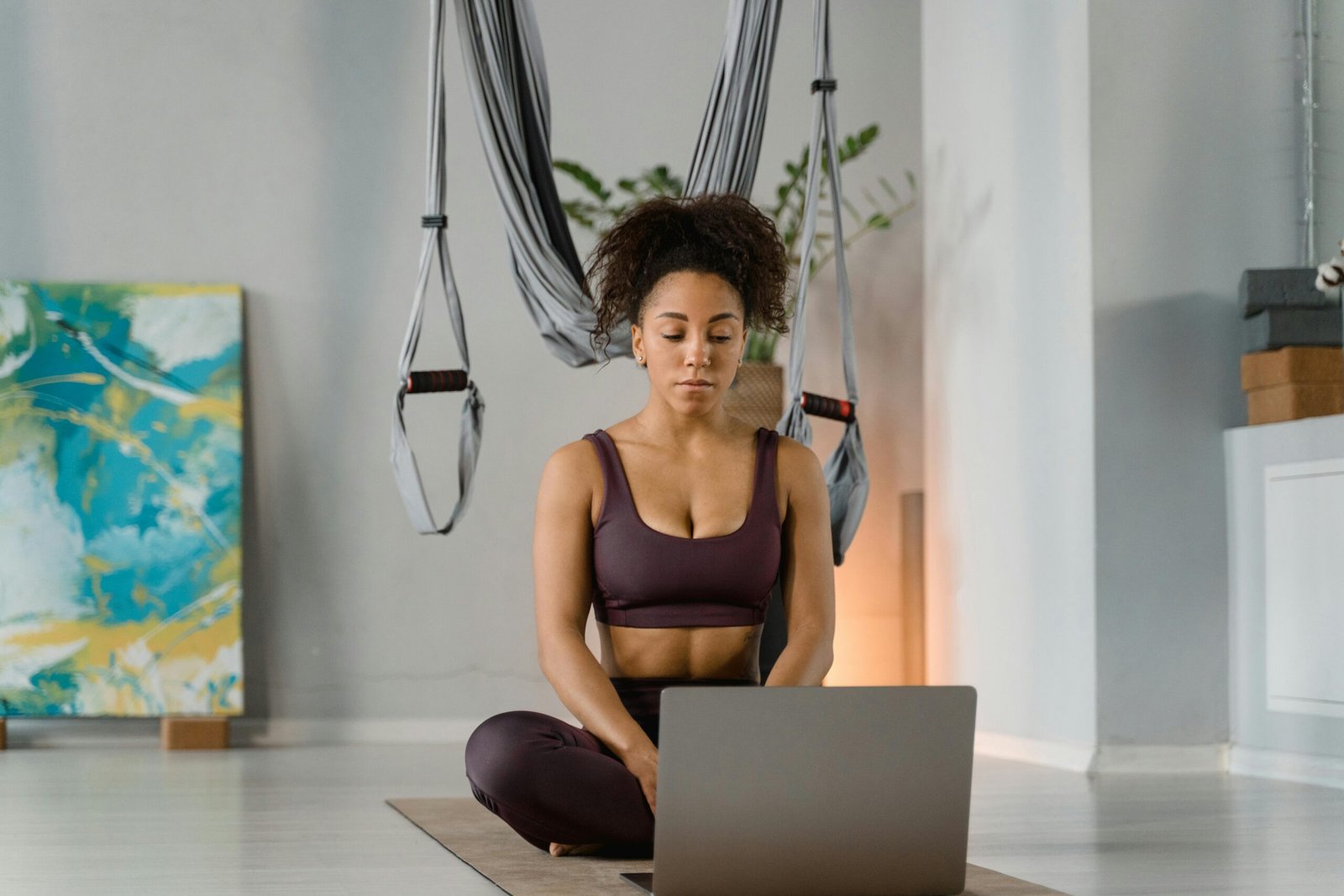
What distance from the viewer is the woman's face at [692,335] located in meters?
2.08

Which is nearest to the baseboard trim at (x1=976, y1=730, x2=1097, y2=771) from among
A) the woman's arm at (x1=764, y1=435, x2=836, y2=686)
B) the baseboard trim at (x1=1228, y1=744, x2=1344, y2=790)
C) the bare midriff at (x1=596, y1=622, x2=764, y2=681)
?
the baseboard trim at (x1=1228, y1=744, x2=1344, y2=790)

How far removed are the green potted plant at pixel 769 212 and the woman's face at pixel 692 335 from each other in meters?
1.72

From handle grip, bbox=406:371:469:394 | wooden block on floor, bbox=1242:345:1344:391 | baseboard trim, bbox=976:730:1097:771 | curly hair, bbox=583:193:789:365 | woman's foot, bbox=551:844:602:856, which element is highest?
curly hair, bbox=583:193:789:365

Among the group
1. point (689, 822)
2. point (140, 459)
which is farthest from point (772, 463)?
point (140, 459)

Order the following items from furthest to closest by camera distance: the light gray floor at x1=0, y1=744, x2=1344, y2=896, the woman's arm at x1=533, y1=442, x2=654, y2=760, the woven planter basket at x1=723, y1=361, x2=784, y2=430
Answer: the woven planter basket at x1=723, y1=361, x2=784, y2=430 → the woman's arm at x1=533, y1=442, x2=654, y2=760 → the light gray floor at x1=0, y1=744, x2=1344, y2=896

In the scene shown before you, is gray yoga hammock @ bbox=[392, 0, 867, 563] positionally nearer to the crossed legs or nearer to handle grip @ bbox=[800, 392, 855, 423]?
handle grip @ bbox=[800, 392, 855, 423]

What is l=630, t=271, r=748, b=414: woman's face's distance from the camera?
2082 millimetres

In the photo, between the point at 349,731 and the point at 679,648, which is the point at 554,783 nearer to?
the point at 679,648

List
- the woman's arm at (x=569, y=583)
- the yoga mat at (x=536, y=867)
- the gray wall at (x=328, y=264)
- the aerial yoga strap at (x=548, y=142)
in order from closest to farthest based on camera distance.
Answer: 1. the yoga mat at (x=536, y=867)
2. the woman's arm at (x=569, y=583)
3. the aerial yoga strap at (x=548, y=142)
4. the gray wall at (x=328, y=264)

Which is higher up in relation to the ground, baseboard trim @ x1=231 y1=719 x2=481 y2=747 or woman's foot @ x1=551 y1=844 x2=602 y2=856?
woman's foot @ x1=551 y1=844 x2=602 y2=856

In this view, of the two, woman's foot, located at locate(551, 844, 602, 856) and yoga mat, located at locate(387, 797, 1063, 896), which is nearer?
yoga mat, located at locate(387, 797, 1063, 896)

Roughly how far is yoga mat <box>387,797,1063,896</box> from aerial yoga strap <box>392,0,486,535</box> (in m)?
0.68

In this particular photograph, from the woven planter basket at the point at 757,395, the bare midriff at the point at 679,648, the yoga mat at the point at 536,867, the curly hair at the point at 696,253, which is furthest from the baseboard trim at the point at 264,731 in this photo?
the curly hair at the point at 696,253

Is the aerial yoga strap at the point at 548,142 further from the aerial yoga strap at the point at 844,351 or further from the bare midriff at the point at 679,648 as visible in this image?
the bare midriff at the point at 679,648
